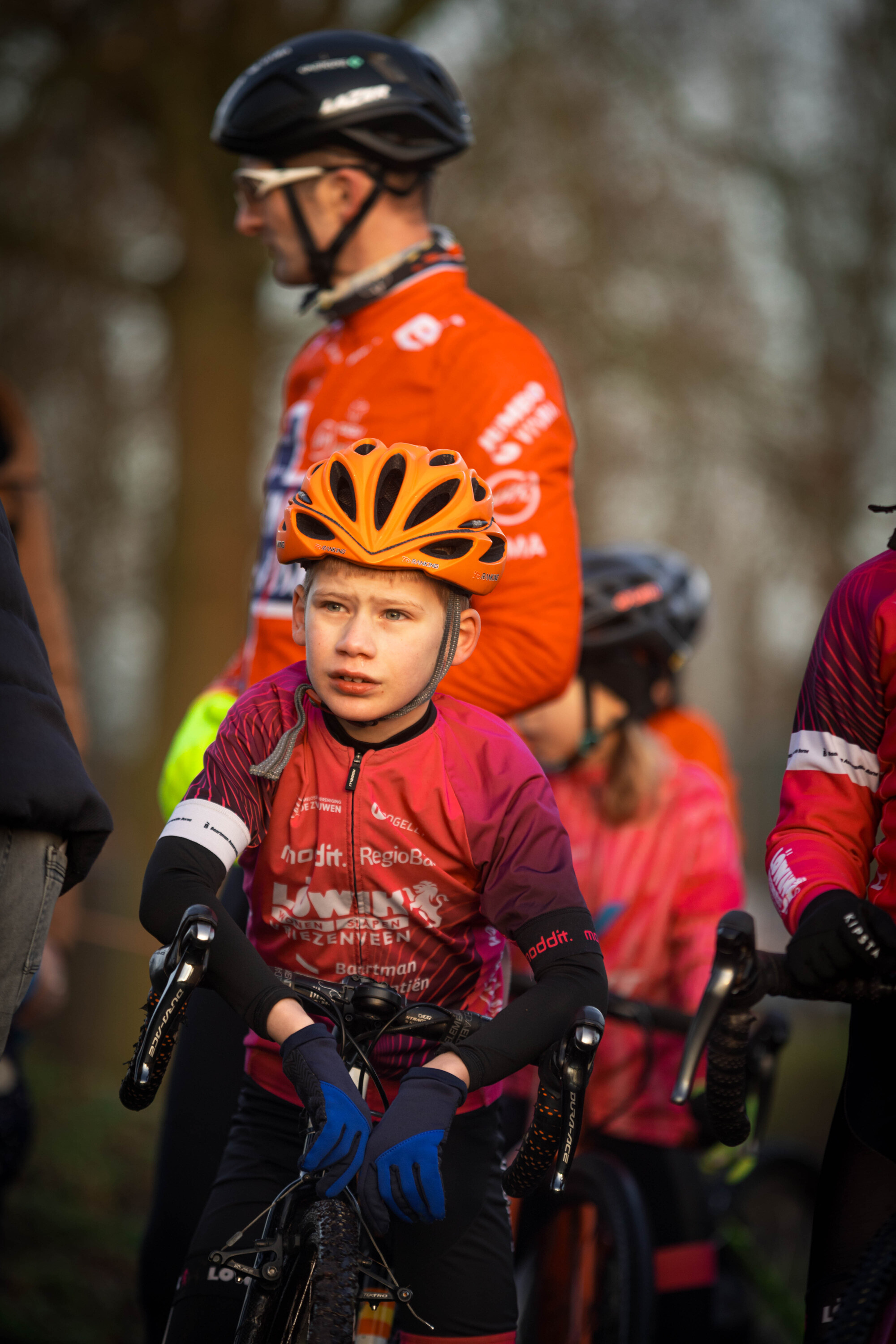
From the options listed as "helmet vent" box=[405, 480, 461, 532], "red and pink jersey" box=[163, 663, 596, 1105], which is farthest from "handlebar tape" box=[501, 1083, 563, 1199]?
"helmet vent" box=[405, 480, 461, 532]

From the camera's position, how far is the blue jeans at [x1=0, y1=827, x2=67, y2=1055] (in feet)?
7.83

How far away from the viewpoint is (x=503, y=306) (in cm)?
1131

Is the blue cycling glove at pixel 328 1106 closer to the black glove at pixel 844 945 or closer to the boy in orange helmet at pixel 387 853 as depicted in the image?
the boy in orange helmet at pixel 387 853

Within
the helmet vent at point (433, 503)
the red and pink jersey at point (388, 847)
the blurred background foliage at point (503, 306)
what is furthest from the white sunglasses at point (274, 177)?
the blurred background foliage at point (503, 306)

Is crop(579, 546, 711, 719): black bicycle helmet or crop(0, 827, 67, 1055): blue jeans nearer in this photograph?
crop(0, 827, 67, 1055): blue jeans

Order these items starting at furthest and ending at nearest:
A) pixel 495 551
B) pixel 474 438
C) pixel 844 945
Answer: pixel 474 438, pixel 495 551, pixel 844 945

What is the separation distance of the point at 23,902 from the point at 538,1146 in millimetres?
1053

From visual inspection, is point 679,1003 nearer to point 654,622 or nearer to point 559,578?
point 654,622

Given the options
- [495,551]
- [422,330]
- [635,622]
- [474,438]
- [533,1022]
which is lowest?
[533,1022]

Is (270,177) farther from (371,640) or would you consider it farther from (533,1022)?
(533,1022)

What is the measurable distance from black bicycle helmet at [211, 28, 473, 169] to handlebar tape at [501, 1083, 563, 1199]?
8.43 ft

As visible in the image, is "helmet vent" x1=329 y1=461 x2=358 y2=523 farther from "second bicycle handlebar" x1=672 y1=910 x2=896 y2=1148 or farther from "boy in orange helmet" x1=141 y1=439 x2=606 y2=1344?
"second bicycle handlebar" x1=672 y1=910 x2=896 y2=1148

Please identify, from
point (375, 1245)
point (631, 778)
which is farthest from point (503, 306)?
point (375, 1245)

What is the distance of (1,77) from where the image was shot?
9383 mm
